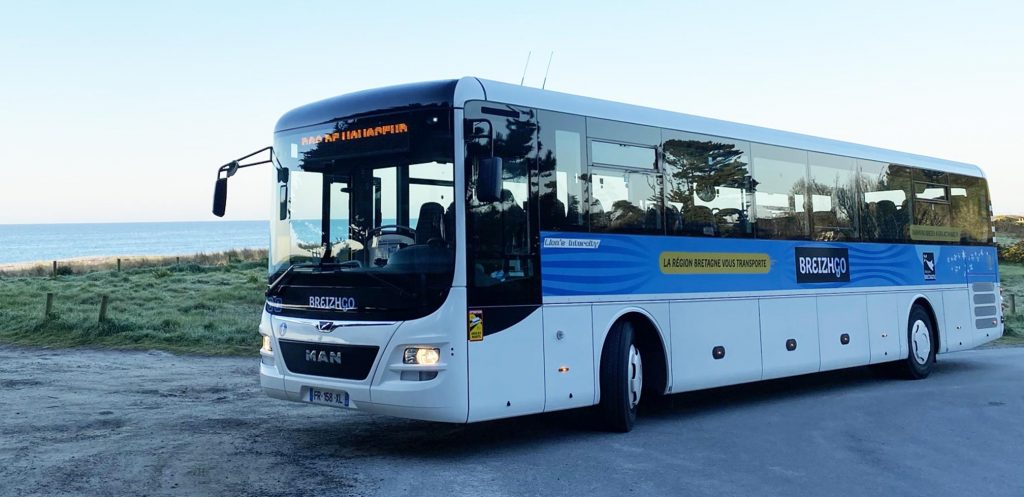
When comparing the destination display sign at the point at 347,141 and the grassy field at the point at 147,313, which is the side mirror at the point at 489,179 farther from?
the grassy field at the point at 147,313

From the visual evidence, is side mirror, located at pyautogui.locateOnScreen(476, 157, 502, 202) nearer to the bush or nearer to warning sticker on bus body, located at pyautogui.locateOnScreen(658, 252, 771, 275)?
warning sticker on bus body, located at pyautogui.locateOnScreen(658, 252, 771, 275)

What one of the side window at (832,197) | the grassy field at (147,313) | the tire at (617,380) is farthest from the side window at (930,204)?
the grassy field at (147,313)

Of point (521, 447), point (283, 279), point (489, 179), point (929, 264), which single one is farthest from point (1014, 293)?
point (283, 279)

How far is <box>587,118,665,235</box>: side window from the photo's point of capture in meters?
9.31

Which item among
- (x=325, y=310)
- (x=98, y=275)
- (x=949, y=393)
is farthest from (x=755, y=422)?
(x=98, y=275)

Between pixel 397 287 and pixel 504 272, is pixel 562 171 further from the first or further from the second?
pixel 397 287

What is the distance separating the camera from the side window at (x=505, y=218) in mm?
7984

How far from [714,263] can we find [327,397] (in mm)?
4770

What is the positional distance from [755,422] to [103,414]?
7.33m

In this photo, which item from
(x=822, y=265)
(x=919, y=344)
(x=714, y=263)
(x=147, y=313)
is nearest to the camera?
(x=714, y=263)

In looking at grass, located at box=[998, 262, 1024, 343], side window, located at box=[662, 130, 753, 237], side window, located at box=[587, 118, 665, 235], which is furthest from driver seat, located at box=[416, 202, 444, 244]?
grass, located at box=[998, 262, 1024, 343]

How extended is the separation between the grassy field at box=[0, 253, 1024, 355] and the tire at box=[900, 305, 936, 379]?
457 inches

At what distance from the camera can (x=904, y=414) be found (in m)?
10.7

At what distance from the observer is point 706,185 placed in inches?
422
